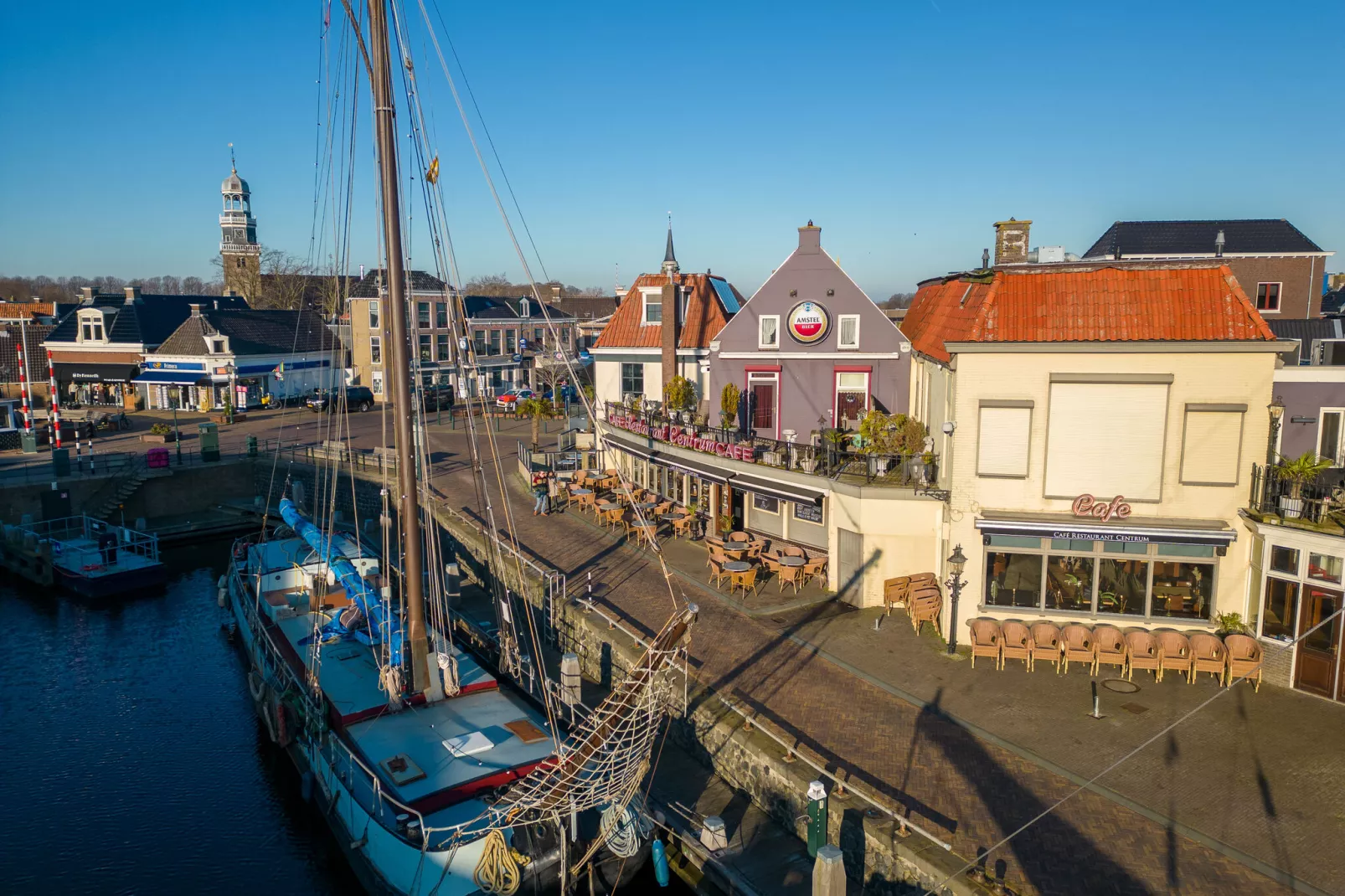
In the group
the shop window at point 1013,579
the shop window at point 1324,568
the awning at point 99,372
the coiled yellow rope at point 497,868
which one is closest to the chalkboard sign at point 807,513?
the shop window at point 1013,579

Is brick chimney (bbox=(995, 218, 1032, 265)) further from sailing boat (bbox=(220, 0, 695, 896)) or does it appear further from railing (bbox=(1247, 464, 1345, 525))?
sailing boat (bbox=(220, 0, 695, 896))

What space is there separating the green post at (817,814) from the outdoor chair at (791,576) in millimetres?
9169

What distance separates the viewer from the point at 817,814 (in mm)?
11523

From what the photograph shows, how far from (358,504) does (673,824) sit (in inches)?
1097

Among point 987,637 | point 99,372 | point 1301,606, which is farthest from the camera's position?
point 99,372

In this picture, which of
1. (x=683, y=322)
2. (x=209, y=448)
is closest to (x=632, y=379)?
(x=683, y=322)

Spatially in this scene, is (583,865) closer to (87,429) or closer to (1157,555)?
(1157,555)

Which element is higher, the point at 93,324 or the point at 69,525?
the point at 93,324

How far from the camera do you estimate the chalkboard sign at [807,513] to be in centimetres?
2323

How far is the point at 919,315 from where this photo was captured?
27.7 m

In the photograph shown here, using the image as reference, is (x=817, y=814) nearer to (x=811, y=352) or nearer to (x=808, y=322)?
(x=811, y=352)

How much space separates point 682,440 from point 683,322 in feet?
22.2

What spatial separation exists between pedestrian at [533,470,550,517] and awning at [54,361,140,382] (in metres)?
36.9

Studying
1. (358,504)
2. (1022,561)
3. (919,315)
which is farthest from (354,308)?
(1022,561)
